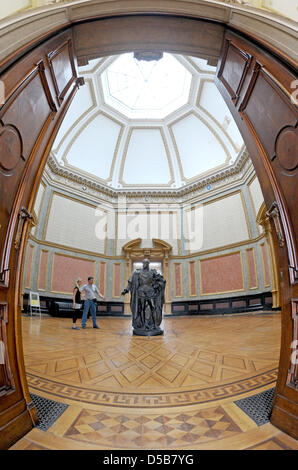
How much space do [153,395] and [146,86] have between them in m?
14.4

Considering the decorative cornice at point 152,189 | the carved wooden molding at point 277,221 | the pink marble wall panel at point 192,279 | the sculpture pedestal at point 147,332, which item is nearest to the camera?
the carved wooden molding at point 277,221

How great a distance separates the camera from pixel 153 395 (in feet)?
5.36

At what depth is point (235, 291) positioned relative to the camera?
400 inches

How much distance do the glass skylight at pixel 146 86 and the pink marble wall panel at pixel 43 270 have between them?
8752mm

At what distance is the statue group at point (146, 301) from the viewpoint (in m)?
4.69

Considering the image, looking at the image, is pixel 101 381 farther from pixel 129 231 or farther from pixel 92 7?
pixel 129 231

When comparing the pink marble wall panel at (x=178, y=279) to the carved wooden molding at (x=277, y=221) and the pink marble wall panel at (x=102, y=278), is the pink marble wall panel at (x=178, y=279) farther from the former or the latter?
the carved wooden molding at (x=277, y=221)

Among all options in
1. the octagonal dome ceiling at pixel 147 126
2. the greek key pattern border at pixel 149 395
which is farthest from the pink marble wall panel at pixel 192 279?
the greek key pattern border at pixel 149 395

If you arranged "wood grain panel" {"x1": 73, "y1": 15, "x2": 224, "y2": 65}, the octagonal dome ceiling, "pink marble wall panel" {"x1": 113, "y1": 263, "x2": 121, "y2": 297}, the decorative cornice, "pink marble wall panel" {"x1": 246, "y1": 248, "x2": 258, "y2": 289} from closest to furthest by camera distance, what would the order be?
"wood grain panel" {"x1": 73, "y1": 15, "x2": 224, "y2": 65} < "pink marble wall panel" {"x1": 246, "y1": 248, "x2": 258, "y2": 289} < the decorative cornice < the octagonal dome ceiling < "pink marble wall panel" {"x1": 113, "y1": 263, "x2": 121, "y2": 297}

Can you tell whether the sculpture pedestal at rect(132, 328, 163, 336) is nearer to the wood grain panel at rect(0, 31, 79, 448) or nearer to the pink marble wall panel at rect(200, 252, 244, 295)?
the wood grain panel at rect(0, 31, 79, 448)

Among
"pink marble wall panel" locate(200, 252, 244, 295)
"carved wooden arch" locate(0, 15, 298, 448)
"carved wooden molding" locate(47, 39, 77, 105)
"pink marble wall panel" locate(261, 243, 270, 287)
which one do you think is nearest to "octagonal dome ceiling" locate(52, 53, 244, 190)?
"pink marble wall panel" locate(261, 243, 270, 287)

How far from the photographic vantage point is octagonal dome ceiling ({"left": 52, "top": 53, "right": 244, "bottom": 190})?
36.2 ft

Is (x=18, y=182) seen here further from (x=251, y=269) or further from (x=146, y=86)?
(x=146, y=86)

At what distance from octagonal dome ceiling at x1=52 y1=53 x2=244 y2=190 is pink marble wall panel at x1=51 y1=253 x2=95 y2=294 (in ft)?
16.0
